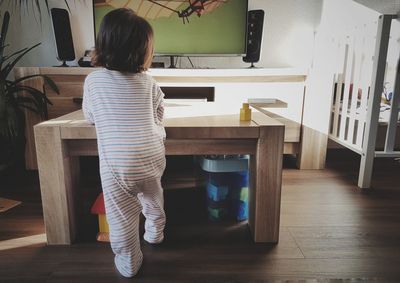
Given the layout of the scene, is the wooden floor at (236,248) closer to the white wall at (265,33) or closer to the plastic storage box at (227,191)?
the plastic storage box at (227,191)

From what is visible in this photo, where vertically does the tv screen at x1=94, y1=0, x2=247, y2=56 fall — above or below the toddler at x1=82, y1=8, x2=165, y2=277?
above

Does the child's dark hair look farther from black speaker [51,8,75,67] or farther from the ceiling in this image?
the ceiling

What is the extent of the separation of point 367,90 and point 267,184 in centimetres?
108

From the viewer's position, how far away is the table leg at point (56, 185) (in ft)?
3.61

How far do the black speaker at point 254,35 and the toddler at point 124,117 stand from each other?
161 cm

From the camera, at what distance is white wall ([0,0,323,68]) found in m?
2.44

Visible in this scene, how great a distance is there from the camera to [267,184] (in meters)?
1.17

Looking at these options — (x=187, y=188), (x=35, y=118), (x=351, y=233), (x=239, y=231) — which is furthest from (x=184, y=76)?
(x=351, y=233)

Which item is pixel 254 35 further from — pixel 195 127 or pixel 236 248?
pixel 236 248

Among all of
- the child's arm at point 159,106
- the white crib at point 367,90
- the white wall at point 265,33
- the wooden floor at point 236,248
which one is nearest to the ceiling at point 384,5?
the white wall at point 265,33

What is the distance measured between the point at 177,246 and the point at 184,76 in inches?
49.2

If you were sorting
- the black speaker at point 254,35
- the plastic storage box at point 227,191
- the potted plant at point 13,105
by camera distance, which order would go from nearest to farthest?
the plastic storage box at point 227,191 < the potted plant at point 13,105 < the black speaker at point 254,35

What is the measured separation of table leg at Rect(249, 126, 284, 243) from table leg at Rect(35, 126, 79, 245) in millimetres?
731

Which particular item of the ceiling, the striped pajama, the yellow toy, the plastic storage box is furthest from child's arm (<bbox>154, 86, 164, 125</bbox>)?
the ceiling
